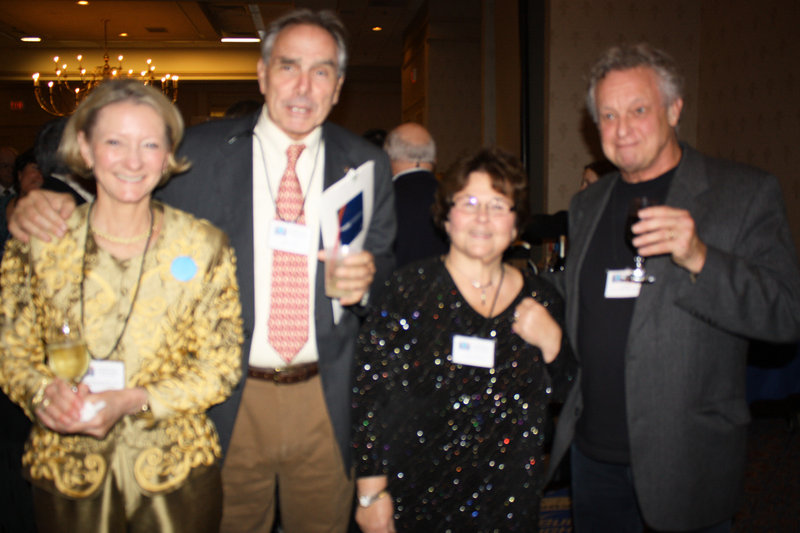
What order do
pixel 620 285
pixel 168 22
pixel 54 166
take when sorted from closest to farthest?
pixel 620 285 → pixel 54 166 → pixel 168 22

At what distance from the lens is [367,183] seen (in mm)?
1796

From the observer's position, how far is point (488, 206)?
1628 mm

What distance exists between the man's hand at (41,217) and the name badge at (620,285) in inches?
60.2

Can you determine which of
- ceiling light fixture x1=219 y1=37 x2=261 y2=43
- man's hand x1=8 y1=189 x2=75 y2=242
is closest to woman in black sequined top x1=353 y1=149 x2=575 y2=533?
man's hand x1=8 y1=189 x2=75 y2=242

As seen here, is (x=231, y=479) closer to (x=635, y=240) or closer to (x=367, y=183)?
(x=367, y=183)

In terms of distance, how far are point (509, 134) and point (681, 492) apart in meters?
5.19

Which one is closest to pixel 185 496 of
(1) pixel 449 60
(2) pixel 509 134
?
(2) pixel 509 134

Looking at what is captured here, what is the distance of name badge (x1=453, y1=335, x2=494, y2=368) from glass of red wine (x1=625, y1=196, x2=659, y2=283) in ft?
1.48

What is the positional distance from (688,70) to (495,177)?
14.9 ft

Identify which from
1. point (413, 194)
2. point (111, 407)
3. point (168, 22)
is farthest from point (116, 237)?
point (168, 22)

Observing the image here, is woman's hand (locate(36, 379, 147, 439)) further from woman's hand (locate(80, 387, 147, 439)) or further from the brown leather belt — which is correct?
the brown leather belt

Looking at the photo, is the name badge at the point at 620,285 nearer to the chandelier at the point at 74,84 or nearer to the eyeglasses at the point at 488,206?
the eyeglasses at the point at 488,206

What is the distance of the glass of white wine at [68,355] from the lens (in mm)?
1311

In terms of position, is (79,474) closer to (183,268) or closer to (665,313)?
(183,268)
